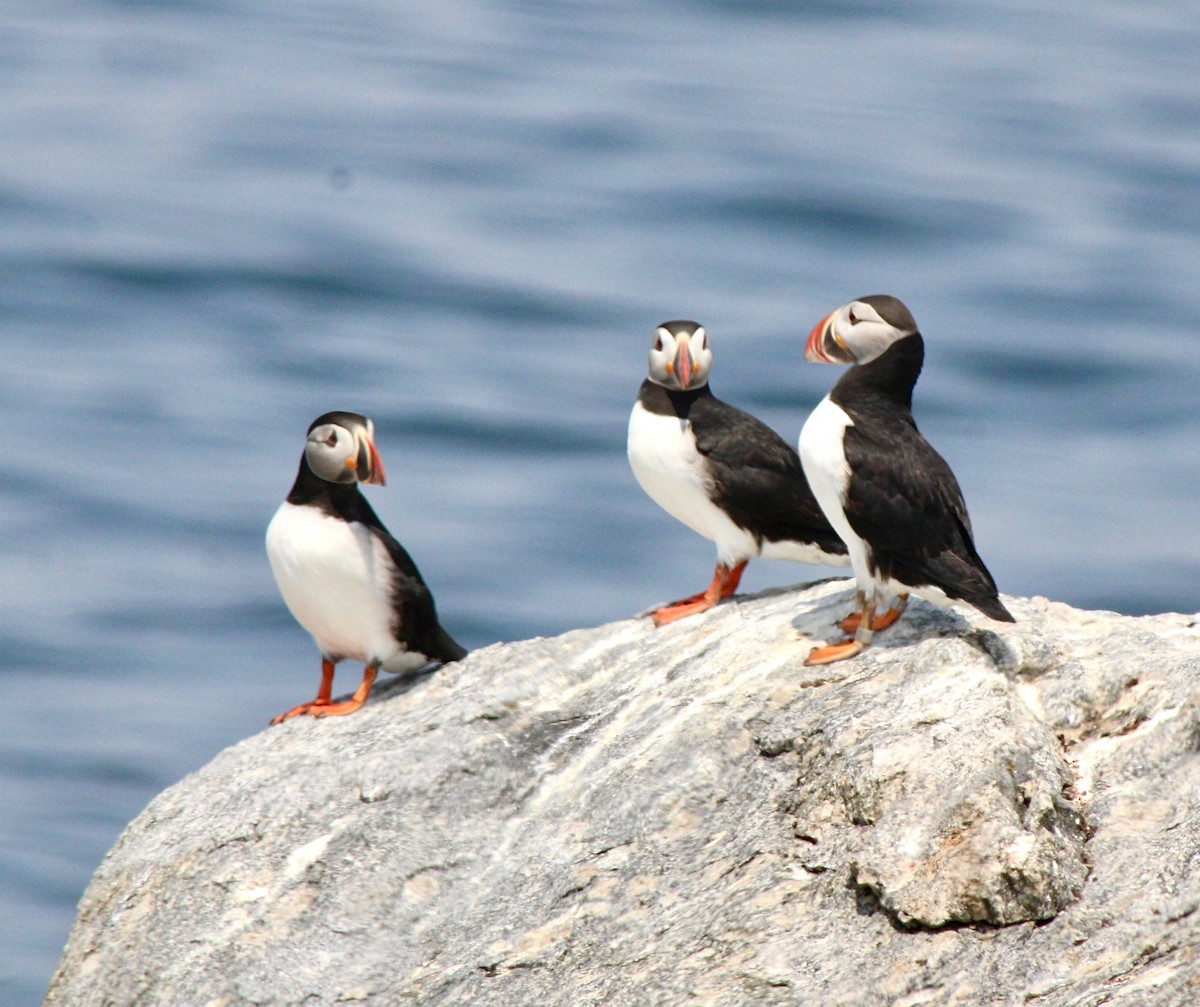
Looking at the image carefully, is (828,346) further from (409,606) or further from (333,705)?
(333,705)

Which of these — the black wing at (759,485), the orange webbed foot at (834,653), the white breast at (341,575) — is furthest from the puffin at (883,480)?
the white breast at (341,575)

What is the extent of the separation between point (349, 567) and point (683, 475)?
1382 millimetres

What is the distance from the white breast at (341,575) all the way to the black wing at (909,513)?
6.92ft

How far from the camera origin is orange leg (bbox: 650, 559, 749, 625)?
726 centimetres

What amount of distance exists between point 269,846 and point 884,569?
2.13m

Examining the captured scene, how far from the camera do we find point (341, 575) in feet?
24.9

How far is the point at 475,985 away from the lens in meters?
5.29

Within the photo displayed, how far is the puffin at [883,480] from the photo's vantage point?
617cm

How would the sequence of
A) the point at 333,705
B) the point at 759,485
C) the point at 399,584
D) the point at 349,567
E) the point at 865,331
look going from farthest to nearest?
the point at 759,485 → the point at 399,584 → the point at 349,567 → the point at 333,705 → the point at 865,331

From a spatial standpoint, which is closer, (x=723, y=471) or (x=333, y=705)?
(x=333, y=705)

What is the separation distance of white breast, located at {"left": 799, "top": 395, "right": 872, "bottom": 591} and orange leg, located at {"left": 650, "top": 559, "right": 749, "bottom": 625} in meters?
0.90

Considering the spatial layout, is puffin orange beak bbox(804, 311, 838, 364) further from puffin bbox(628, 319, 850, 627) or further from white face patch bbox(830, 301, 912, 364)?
puffin bbox(628, 319, 850, 627)

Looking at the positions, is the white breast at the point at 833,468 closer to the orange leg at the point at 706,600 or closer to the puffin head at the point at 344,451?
the orange leg at the point at 706,600

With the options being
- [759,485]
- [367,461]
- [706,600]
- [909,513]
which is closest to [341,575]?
[367,461]
